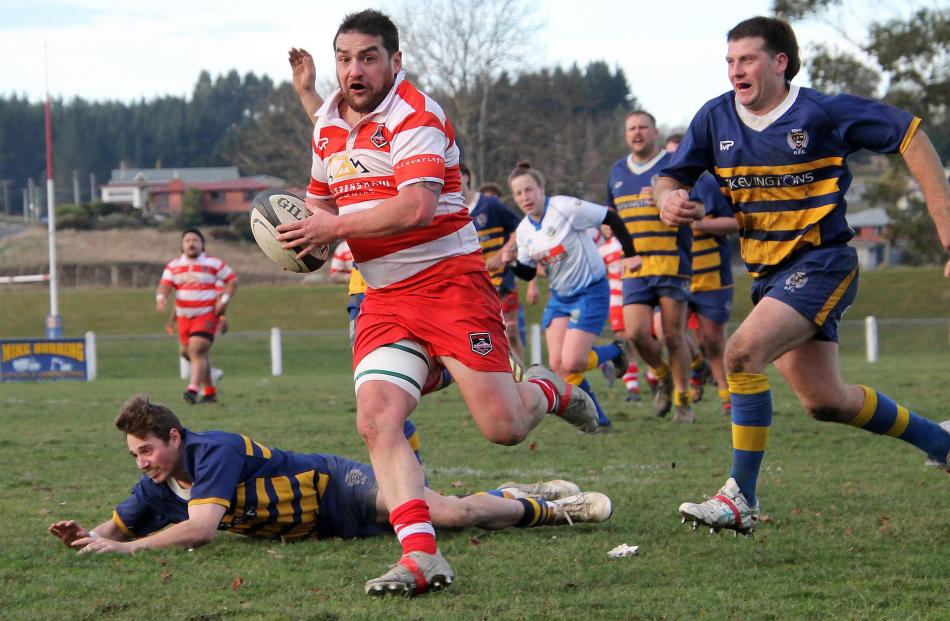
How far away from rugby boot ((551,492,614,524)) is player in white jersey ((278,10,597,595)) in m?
0.78

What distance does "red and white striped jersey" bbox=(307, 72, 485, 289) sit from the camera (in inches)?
185

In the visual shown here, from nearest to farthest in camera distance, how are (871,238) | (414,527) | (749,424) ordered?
1. (414,527)
2. (749,424)
3. (871,238)

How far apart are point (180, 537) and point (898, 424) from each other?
3.25 metres

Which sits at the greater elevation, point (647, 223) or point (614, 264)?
point (647, 223)

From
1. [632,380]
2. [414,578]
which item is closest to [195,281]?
[632,380]

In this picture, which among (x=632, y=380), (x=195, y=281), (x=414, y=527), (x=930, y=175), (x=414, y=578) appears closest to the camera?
(x=414, y=578)

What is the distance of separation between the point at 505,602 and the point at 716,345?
23.3 feet

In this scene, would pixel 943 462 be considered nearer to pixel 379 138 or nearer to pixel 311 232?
pixel 379 138

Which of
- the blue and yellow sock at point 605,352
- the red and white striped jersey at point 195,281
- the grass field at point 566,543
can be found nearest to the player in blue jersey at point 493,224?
the blue and yellow sock at point 605,352

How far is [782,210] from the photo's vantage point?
543cm

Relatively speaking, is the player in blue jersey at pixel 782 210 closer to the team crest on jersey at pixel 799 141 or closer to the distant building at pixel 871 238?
the team crest on jersey at pixel 799 141

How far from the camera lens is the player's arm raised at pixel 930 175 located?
5.01m

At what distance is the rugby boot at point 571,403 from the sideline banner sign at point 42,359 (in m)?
16.9

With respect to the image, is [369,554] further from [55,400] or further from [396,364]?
[55,400]
